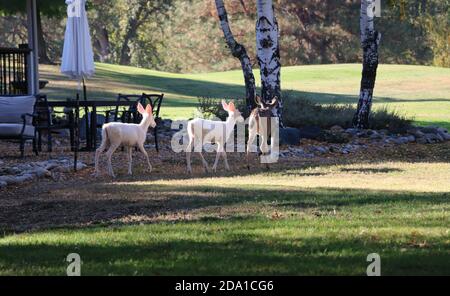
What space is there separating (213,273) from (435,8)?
61.7 meters

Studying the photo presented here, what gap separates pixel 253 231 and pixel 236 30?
63.1 m

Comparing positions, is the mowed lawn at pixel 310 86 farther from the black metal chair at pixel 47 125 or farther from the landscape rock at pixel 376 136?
the black metal chair at pixel 47 125

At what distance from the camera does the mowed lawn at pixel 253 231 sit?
7.29m

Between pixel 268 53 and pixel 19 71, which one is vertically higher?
pixel 268 53

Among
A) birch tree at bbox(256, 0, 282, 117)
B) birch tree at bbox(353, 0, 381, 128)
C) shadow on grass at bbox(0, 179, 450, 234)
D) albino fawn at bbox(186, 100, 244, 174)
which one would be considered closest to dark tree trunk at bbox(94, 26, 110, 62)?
birch tree at bbox(353, 0, 381, 128)

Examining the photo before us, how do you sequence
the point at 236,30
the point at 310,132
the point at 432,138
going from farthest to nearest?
the point at 236,30 → the point at 432,138 → the point at 310,132

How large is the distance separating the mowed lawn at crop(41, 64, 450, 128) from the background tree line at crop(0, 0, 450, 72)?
1171cm

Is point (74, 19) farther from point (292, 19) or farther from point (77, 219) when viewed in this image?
point (292, 19)

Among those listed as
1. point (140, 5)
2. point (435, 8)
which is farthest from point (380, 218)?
point (140, 5)

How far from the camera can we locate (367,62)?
23266mm

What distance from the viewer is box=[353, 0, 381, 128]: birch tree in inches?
897

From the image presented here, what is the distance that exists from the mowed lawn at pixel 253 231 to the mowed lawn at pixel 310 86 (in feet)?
57.5

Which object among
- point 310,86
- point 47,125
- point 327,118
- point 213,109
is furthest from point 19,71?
point 310,86

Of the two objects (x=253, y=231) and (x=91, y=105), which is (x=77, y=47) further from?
(x=253, y=231)
